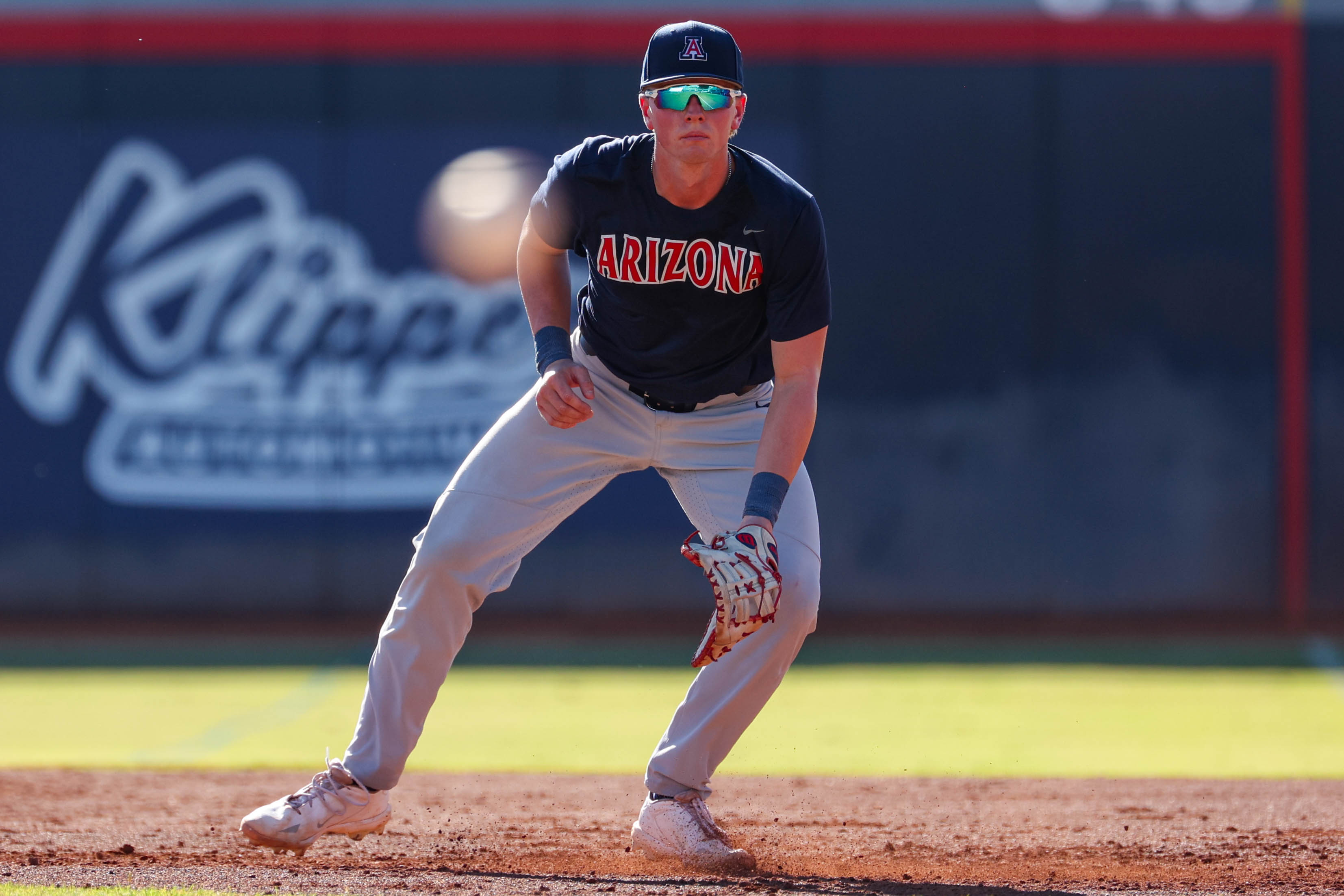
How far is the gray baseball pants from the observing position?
3.79 m

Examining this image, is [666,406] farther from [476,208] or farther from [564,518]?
[476,208]

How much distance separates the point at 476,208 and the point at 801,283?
6920 mm

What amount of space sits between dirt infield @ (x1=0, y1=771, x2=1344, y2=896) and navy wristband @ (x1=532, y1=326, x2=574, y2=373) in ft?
4.42

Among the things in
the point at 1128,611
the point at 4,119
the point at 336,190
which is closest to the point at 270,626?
the point at 336,190

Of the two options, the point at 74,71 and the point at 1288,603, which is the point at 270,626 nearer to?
the point at 74,71

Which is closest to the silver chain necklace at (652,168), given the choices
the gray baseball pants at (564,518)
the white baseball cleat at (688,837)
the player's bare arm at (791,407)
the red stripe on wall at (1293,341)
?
the player's bare arm at (791,407)

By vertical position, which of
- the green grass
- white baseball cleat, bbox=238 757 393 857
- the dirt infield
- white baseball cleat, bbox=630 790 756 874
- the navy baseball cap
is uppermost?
the navy baseball cap

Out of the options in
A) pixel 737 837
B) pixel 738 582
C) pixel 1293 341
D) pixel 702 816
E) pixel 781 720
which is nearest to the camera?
pixel 738 582

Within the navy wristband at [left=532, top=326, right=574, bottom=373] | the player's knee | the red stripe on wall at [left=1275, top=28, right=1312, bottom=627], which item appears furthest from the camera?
the red stripe on wall at [left=1275, top=28, right=1312, bottom=627]

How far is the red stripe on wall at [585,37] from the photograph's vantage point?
10.2 meters

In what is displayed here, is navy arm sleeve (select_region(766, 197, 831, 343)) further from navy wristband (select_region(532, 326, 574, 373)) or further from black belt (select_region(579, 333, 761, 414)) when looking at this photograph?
navy wristband (select_region(532, 326, 574, 373))

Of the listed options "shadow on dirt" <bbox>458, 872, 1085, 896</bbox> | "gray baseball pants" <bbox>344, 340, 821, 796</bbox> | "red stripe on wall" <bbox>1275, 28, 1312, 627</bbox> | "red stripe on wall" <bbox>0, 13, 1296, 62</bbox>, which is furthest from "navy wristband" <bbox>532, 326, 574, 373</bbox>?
"red stripe on wall" <bbox>1275, 28, 1312, 627</bbox>

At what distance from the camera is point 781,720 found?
687cm

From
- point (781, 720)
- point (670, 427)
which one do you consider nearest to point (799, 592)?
point (670, 427)
